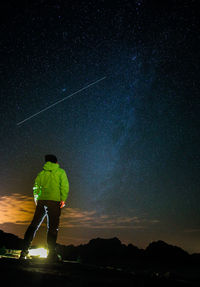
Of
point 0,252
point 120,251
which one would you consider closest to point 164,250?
point 120,251

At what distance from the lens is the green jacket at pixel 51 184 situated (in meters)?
5.16

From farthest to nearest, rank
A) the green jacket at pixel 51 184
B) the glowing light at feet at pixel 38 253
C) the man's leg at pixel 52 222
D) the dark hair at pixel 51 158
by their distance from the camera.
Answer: the dark hair at pixel 51 158 → the glowing light at feet at pixel 38 253 → the green jacket at pixel 51 184 → the man's leg at pixel 52 222

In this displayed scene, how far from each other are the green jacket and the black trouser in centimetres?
A: 15

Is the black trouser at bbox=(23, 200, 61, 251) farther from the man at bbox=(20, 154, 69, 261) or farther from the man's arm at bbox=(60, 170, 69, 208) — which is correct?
the man's arm at bbox=(60, 170, 69, 208)

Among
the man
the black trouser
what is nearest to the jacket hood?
the man

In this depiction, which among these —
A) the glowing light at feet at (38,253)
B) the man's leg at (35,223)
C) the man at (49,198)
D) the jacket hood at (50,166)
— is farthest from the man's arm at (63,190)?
the glowing light at feet at (38,253)

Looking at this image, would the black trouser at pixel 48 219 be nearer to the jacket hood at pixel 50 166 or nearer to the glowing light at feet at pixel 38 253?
the glowing light at feet at pixel 38 253

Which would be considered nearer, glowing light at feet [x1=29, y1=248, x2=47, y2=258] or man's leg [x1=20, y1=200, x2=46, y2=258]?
man's leg [x1=20, y1=200, x2=46, y2=258]

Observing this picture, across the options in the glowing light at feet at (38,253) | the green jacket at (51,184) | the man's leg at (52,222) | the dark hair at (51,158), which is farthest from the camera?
the dark hair at (51,158)

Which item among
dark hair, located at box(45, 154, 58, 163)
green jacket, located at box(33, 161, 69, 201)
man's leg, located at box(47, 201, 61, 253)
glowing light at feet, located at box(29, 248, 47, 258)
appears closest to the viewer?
man's leg, located at box(47, 201, 61, 253)

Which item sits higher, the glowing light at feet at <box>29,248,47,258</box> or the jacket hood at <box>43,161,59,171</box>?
the jacket hood at <box>43,161,59,171</box>

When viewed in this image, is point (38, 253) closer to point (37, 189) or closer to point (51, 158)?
point (37, 189)

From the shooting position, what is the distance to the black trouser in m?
4.94

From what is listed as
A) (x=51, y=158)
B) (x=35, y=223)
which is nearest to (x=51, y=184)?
(x=51, y=158)
